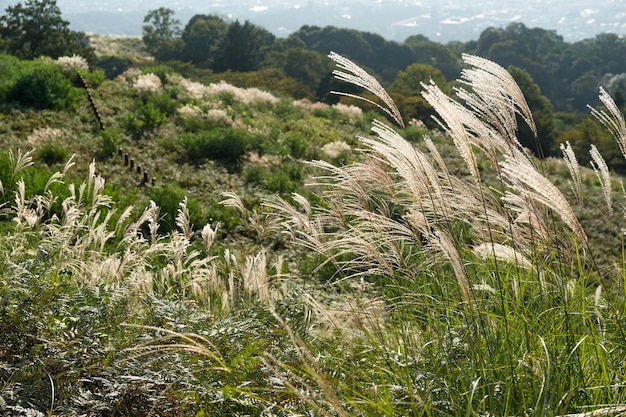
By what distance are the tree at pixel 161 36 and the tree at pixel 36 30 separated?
2328 centimetres

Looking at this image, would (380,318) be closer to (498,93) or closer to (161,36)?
(498,93)

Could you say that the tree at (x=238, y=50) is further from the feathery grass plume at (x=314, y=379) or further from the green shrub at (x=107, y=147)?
the feathery grass plume at (x=314, y=379)

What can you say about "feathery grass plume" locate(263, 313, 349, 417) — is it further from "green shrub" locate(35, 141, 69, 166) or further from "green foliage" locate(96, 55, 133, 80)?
"green foliage" locate(96, 55, 133, 80)

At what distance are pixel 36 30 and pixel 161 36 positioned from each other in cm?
4854

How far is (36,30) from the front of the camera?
34.3m

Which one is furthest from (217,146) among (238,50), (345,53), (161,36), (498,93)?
(345,53)

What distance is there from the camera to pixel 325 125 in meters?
14.9

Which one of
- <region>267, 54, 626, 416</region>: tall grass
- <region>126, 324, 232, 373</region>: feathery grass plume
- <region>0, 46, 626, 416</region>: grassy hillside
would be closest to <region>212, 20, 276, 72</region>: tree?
<region>0, 46, 626, 416</region>: grassy hillside

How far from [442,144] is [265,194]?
324 inches

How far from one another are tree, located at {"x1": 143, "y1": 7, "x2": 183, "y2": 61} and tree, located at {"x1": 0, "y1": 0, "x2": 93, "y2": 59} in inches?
917

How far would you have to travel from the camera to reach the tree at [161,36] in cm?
5934

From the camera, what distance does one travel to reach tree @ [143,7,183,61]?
2336 inches

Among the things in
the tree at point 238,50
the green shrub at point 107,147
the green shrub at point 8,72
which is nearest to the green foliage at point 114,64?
the tree at point 238,50

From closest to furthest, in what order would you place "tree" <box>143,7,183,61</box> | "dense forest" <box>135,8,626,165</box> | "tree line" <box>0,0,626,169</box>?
"tree line" <box>0,0,626,169</box>
"dense forest" <box>135,8,626,165</box>
"tree" <box>143,7,183,61</box>
